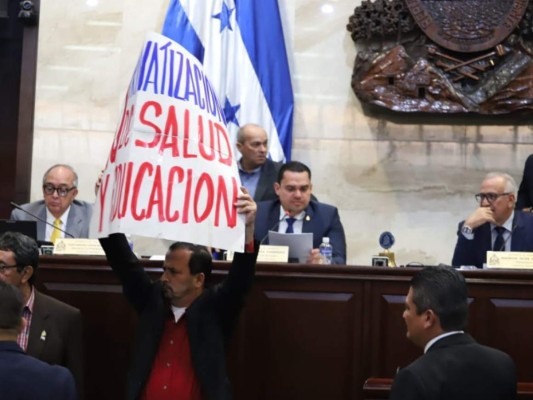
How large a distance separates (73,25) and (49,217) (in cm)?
241

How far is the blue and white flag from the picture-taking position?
8.83m

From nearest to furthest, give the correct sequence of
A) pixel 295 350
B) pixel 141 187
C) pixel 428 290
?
pixel 428 290, pixel 141 187, pixel 295 350

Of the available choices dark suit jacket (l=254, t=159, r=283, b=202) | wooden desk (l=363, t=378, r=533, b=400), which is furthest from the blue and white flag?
wooden desk (l=363, t=378, r=533, b=400)

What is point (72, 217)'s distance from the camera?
23.8ft

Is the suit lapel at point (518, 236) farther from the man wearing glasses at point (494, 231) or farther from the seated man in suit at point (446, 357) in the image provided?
the seated man in suit at point (446, 357)

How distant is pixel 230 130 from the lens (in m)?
8.75

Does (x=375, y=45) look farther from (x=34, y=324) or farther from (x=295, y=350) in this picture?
(x=34, y=324)

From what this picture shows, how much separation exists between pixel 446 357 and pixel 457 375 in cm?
8

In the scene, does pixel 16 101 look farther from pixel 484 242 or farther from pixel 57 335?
pixel 484 242

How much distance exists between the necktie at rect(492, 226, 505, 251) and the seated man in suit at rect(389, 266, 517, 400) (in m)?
2.68

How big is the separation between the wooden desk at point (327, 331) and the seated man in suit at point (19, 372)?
79.6 inches

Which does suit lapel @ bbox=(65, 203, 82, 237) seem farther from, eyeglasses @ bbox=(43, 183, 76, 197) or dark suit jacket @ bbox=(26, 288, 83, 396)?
dark suit jacket @ bbox=(26, 288, 83, 396)

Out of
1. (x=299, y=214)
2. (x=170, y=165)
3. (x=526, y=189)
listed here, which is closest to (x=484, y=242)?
(x=299, y=214)

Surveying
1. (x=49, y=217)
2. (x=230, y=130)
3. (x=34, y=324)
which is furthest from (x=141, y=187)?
(x=230, y=130)
